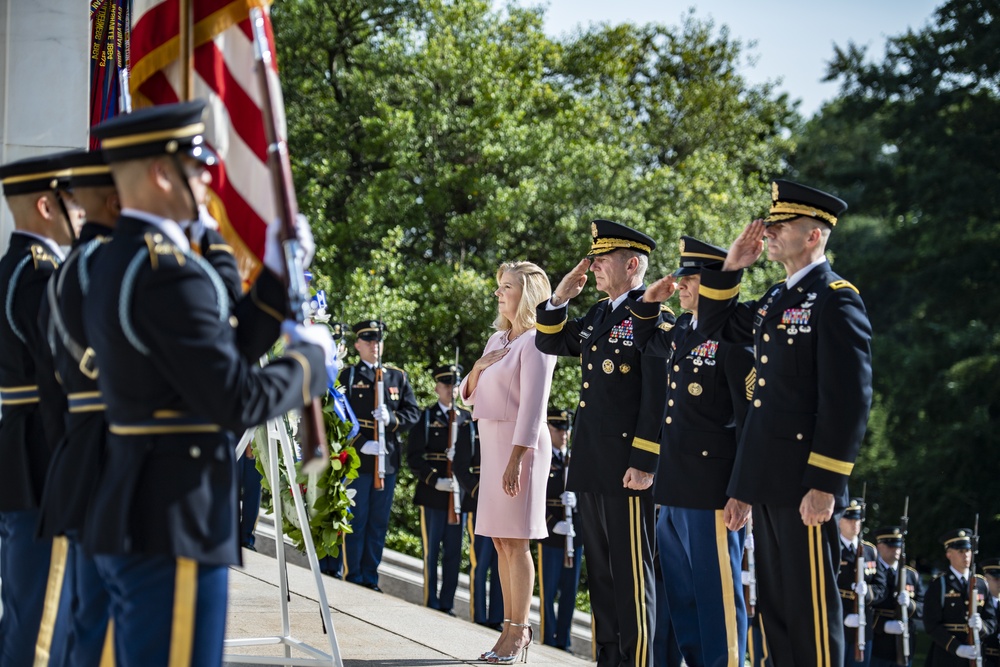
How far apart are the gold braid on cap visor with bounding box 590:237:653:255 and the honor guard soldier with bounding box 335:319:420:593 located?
557 centimetres

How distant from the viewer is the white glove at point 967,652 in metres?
10.9

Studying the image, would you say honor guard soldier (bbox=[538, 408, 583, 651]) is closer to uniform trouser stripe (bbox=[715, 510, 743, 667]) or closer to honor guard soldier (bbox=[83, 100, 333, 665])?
uniform trouser stripe (bbox=[715, 510, 743, 667])

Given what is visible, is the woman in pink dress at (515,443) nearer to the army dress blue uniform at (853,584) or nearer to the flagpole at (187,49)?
the flagpole at (187,49)

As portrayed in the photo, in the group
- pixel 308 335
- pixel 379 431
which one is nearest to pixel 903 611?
pixel 379 431

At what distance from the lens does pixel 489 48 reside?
2022 centimetres

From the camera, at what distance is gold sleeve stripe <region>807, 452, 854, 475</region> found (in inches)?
174

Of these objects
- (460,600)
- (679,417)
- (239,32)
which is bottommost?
(460,600)

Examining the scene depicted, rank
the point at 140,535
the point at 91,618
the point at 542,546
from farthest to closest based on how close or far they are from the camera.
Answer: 1. the point at 542,546
2. the point at 91,618
3. the point at 140,535

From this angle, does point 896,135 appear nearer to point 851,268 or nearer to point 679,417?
point 851,268

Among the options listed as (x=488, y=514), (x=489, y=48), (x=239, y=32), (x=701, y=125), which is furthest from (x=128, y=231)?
(x=701, y=125)

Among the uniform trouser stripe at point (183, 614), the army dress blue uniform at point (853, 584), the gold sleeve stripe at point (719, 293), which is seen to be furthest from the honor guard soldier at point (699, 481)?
the army dress blue uniform at point (853, 584)

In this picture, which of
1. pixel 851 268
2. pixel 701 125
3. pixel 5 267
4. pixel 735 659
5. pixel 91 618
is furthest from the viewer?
pixel 851 268

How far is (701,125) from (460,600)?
45.1 ft

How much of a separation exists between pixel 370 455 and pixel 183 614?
27.9 feet
